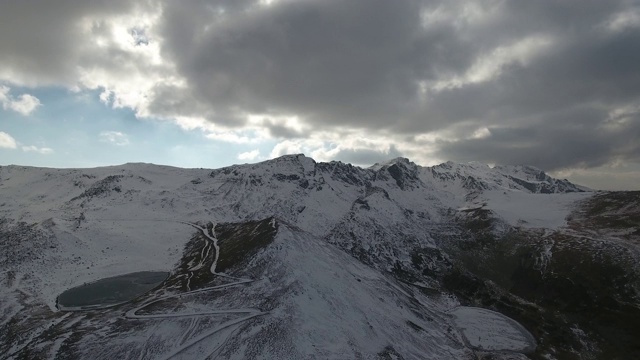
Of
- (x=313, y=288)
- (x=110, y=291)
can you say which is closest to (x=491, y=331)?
(x=313, y=288)

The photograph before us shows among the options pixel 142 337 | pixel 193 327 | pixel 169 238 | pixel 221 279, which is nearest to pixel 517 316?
pixel 221 279

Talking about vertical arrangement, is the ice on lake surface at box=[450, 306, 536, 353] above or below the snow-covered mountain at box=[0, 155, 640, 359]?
below

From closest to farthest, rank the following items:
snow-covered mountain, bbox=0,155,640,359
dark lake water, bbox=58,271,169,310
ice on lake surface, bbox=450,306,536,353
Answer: snow-covered mountain, bbox=0,155,640,359
dark lake water, bbox=58,271,169,310
ice on lake surface, bbox=450,306,536,353

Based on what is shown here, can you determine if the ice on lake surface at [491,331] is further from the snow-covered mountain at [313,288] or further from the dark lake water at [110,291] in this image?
the dark lake water at [110,291]

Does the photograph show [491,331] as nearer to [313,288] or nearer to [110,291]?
[313,288]

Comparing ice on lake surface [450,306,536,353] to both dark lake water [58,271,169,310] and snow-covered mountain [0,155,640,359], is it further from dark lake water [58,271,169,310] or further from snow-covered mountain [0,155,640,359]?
dark lake water [58,271,169,310]

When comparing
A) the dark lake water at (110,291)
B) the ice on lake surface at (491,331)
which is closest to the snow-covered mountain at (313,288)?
the ice on lake surface at (491,331)

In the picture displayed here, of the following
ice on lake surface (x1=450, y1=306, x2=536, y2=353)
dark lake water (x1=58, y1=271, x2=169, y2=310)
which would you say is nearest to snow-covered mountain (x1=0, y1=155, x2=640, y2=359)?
ice on lake surface (x1=450, y1=306, x2=536, y2=353)
